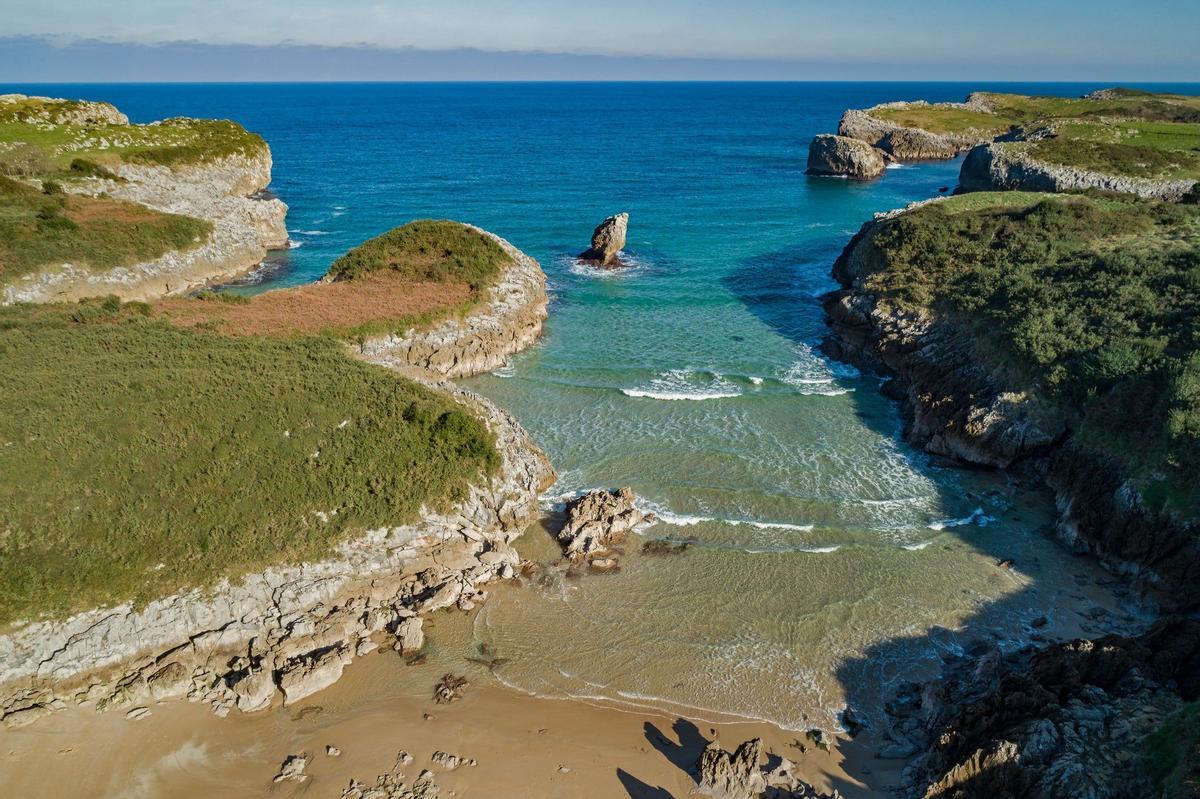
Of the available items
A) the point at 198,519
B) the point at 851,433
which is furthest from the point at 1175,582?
the point at 198,519

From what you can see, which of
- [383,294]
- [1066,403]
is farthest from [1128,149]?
[383,294]

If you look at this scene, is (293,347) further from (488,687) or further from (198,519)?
(488,687)

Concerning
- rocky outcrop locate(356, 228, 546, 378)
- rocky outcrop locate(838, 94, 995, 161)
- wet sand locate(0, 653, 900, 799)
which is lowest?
wet sand locate(0, 653, 900, 799)

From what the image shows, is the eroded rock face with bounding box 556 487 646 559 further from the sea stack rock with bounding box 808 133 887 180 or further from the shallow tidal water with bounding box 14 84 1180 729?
the sea stack rock with bounding box 808 133 887 180


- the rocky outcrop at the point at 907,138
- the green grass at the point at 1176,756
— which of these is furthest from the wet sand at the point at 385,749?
the rocky outcrop at the point at 907,138

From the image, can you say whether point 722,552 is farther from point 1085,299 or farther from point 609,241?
point 609,241

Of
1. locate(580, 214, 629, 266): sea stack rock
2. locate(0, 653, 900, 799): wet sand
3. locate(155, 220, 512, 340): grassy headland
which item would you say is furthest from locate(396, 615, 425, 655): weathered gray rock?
locate(580, 214, 629, 266): sea stack rock

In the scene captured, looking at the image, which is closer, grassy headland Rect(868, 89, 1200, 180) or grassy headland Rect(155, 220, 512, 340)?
grassy headland Rect(155, 220, 512, 340)
